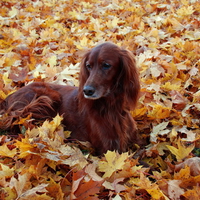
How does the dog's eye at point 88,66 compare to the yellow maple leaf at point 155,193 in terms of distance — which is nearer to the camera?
the yellow maple leaf at point 155,193

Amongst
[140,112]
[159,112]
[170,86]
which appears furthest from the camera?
[170,86]

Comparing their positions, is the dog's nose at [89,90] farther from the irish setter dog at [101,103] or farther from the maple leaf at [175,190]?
the maple leaf at [175,190]

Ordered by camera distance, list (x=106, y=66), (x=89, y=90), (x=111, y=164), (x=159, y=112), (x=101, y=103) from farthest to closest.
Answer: (x=159, y=112) → (x=101, y=103) → (x=106, y=66) → (x=89, y=90) → (x=111, y=164)

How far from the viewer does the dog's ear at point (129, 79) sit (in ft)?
8.00

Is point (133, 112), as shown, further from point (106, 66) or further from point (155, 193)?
point (155, 193)

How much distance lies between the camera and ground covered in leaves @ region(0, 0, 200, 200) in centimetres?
172

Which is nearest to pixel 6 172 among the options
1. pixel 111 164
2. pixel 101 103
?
pixel 111 164

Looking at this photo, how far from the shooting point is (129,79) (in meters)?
2.45

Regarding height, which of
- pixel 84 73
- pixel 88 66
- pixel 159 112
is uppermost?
pixel 88 66

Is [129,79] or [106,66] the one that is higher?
[106,66]

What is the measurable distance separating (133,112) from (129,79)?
613 millimetres

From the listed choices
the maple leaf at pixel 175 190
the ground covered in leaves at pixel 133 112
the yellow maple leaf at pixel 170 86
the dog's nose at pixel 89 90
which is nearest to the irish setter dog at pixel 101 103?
the dog's nose at pixel 89 90

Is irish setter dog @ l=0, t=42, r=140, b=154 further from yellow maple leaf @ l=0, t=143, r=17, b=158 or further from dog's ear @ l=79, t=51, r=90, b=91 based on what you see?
yellow maple leaf @ l=0, t=143, r=17, b=158

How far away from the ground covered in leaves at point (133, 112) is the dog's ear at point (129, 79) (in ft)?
1.36
